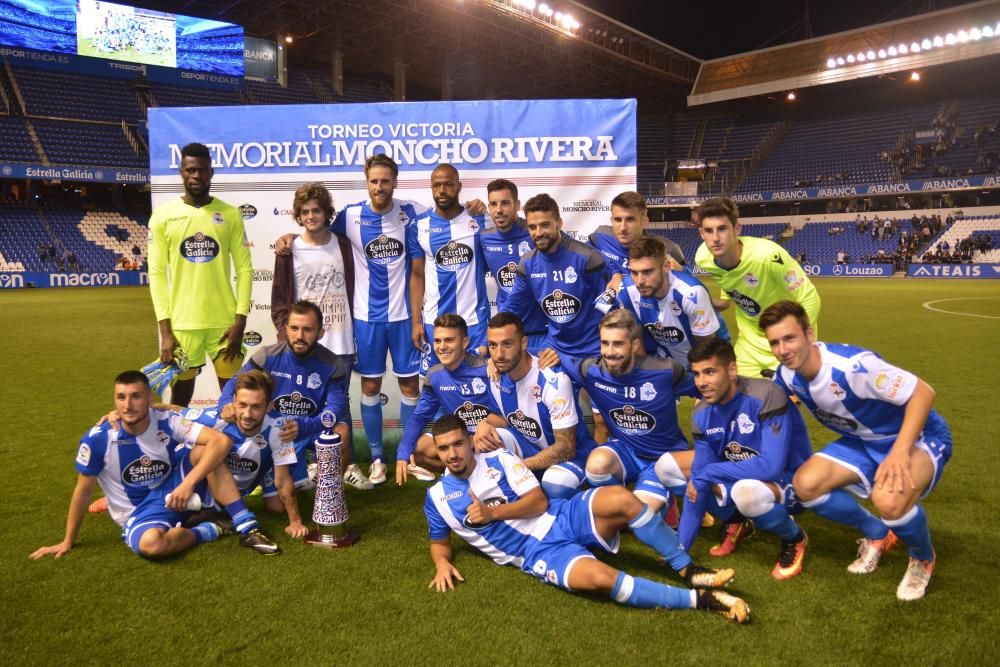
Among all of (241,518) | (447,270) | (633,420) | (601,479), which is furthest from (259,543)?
(447,270)

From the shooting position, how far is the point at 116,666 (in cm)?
281

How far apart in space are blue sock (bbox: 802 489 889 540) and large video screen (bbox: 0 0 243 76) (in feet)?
115

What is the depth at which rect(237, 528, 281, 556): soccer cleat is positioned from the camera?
3.95 m

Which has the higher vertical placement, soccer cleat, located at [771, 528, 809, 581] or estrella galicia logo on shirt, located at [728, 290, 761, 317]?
estrella galicia logo on shirt, located at [728, 290, 761, 317]

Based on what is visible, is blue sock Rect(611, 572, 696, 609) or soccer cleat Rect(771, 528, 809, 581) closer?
blue sock Rect(611, 572, 696, 609)

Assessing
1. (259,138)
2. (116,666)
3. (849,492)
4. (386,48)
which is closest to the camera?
(116,666)

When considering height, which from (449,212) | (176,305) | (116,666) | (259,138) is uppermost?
(259,138)

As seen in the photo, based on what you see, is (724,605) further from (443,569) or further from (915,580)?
(443,569)

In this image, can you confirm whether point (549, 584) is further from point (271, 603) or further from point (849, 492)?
point (849, 492)

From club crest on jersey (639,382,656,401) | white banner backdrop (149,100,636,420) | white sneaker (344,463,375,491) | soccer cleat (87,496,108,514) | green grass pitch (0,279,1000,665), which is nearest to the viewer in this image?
green grass pitch (0,279,1000,665)

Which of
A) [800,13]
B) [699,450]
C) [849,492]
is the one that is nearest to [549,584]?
[699,450]

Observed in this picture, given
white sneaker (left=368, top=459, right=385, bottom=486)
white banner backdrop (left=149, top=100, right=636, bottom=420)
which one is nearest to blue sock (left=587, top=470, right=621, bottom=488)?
white sneaker (left=368, top=459, right=385, bottom=486)

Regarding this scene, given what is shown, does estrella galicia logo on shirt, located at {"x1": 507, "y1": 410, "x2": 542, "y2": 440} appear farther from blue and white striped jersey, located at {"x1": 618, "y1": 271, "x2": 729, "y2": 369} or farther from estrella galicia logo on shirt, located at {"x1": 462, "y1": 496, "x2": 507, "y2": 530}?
blue and white striped jersey, located at {"x1": 618, "y1": 271, "x2": 729, "y2": 369}

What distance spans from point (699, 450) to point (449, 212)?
2.77 metres
